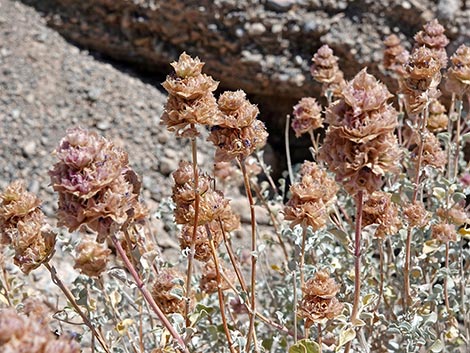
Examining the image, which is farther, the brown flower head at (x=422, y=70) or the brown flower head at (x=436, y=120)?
the brown flower head at (x=436, y=120)

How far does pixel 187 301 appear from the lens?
1.96 metres

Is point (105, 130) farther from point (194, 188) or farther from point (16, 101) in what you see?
point (194, 188)

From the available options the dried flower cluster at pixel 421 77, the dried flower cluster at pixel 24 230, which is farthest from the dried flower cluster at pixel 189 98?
the dried flower cluster at pixel 421 77

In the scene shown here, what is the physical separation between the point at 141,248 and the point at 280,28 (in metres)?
2.66

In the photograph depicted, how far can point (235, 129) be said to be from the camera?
1.82 meters

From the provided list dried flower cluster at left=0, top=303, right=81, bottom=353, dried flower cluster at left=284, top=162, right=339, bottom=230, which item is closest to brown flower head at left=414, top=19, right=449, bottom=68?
dried flower cluster at left=284, top=162, right=339, bottom=230

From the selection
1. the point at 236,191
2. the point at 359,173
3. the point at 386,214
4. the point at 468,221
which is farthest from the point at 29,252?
the point at 236,191

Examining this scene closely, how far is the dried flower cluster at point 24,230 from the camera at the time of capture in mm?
1759

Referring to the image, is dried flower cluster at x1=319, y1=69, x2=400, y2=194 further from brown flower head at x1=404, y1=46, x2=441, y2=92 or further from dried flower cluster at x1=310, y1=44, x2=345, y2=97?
dried flower cluster at x1=310, y1=44, x2=345, y2=97

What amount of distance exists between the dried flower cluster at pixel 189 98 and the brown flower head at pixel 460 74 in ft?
3.65

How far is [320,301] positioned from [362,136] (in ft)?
2.04

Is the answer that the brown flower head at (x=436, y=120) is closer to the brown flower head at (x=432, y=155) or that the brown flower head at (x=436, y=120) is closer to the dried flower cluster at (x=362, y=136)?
the brown flower head at (x=432, y=155)

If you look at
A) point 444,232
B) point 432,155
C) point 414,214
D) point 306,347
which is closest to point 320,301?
point 306,347

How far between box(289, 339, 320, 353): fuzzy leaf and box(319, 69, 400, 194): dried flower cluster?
1.46 ft
